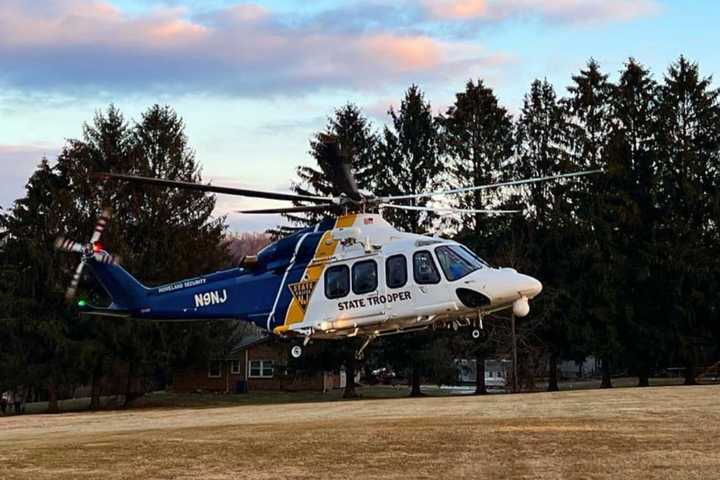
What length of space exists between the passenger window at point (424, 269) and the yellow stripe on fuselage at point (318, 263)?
79.7 inches

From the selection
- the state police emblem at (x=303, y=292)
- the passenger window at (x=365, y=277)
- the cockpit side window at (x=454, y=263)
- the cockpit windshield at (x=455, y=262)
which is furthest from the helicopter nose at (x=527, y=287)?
the state police emblem at (x=303, y=292)

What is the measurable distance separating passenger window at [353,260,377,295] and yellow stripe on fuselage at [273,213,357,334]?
88cm

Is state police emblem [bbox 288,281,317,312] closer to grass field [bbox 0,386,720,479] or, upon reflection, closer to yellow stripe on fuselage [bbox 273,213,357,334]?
yellow stripe on fuselage [bbox 273,213,357,334]

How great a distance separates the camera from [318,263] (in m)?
23.1

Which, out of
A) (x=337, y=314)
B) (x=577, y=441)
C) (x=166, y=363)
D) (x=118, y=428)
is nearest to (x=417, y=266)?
(x=337, y=314)

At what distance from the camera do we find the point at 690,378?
49.1 meters

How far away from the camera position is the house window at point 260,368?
6481cm

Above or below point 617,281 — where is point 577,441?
below

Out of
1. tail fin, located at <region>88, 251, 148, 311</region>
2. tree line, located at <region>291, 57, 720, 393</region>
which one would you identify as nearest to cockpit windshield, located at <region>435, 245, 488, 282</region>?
tail fin, located at <region>88, 251, 148, 311</region>

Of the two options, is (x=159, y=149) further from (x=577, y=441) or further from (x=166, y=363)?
(x=577, y=441)

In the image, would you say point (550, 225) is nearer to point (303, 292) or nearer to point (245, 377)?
point (245, 377)

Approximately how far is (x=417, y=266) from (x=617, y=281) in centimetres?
3014

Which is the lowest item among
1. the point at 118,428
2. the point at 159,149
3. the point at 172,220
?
the point at 118,428

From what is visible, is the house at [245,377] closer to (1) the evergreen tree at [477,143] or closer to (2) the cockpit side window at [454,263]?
(1) the evergreen tree at [477,143]
